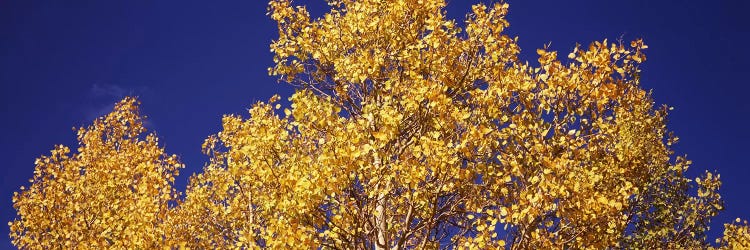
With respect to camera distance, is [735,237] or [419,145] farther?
[735,237]

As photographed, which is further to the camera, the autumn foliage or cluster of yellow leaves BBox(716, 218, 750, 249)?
cluster of yellow leaves BBox(716, 218, 750, 249)

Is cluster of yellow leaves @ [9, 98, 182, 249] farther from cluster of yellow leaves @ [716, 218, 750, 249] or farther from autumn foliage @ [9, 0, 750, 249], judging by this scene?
cluster of yellow leaves @ [716, 218, 750, 249]

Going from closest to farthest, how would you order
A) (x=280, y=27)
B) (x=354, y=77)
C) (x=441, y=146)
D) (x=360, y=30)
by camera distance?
(x=441, y=146) < (x=354, y=77) < (x=360, y=30) < (x=280, y=27)

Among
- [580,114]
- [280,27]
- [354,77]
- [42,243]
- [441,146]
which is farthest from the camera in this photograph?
[42,243]

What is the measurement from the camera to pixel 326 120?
9.09m

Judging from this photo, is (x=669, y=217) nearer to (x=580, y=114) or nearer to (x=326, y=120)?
(x=580, y=114)

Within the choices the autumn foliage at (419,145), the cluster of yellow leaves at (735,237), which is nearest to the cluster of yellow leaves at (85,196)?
the autumn foliage at (419,145)

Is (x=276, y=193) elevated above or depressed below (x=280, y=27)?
below

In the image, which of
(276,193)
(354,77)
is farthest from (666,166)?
(276,193)

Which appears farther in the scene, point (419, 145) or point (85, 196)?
point (85, 196)

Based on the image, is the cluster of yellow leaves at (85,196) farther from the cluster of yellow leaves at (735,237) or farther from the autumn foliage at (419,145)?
the cluster of yellow leaves at (735,237)

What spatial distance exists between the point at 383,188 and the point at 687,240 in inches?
490

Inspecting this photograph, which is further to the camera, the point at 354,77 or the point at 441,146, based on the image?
the point at 354,77

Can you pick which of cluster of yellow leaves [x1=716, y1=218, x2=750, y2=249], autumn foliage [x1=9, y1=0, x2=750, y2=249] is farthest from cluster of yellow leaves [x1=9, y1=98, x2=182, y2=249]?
cluster of yellow leaves [x1=716, y1=218, x2=750, y2=249]
